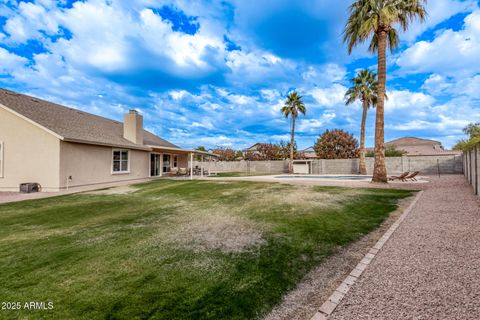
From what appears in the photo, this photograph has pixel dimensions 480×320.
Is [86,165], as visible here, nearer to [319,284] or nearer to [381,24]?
[319,284]

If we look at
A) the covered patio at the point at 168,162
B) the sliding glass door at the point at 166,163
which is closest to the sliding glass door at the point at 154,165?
the covered patio at the point at 168,162

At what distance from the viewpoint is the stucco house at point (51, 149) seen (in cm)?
1195

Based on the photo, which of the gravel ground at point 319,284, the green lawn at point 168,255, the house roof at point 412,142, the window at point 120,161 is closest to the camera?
the gravel ground at point 319,284

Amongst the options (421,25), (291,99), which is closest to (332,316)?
(421,25)

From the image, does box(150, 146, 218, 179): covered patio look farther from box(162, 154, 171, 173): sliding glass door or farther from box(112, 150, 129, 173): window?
box(112, 150, 129, 173): window

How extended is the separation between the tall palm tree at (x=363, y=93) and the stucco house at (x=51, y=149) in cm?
2150

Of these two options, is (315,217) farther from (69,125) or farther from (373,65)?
(373,65)

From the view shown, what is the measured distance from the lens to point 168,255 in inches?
161

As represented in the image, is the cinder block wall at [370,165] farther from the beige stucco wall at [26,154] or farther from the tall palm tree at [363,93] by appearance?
the beige stucco wall at [26,154]

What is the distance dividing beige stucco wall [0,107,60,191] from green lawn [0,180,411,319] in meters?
4.12

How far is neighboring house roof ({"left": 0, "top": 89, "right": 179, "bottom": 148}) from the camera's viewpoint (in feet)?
40.7

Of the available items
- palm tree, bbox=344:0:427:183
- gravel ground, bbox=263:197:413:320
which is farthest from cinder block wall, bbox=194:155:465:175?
gravel ground, bbox=263:197:413:320

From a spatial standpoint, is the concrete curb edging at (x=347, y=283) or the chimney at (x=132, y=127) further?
the chimney at (x=132, y=127)

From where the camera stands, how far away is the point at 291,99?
30.0 m
